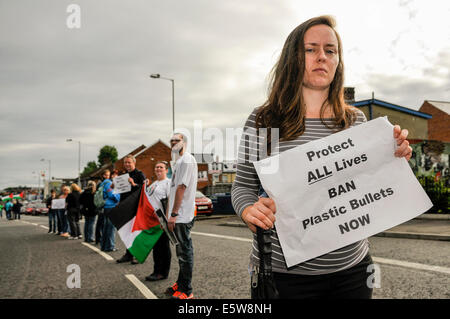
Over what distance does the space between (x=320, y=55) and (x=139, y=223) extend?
16.2 feet

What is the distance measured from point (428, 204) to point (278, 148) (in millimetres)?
750

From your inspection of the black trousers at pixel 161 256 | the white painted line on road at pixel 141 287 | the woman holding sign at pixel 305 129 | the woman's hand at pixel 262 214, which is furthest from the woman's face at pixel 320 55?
the black trousers at pixel 161 256

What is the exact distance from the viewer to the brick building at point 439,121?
148ft

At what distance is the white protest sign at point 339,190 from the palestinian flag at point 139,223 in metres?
4.57

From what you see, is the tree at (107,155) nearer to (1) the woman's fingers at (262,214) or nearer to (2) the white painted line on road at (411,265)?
(2) the white painted line on road at (411,265)

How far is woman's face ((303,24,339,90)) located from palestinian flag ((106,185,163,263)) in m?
4.55

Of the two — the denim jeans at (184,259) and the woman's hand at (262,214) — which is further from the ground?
the woman's hand at (262,214)

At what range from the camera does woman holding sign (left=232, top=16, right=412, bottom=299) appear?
1596mm

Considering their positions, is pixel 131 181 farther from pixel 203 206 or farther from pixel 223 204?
pixel 223 204

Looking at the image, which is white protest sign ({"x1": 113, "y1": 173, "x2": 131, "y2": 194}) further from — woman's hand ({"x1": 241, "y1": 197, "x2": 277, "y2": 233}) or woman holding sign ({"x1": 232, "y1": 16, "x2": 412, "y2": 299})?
woman's hand ({"x1": 241, "y1": 197, "x2": 277, "y2": 233})

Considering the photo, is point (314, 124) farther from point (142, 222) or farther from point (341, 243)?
point (142, 222)
